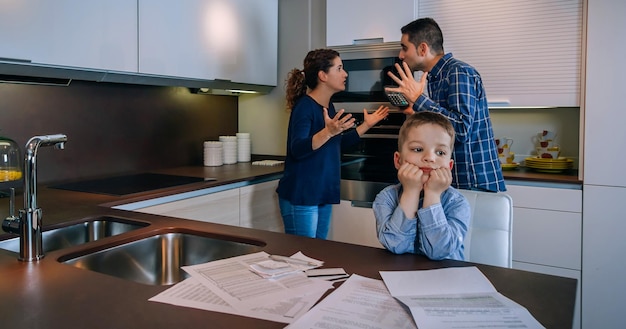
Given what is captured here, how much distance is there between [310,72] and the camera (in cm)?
242

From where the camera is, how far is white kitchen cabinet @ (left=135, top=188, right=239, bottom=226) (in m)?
2.18

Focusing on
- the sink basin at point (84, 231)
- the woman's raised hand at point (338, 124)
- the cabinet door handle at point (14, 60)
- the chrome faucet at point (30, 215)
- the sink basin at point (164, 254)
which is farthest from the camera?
the woman's raised hand at point (338, 124)

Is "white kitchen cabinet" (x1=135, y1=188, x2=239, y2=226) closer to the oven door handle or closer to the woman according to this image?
the woman

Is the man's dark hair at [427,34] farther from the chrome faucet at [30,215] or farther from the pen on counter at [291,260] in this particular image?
the chrome faucet at [30,215]

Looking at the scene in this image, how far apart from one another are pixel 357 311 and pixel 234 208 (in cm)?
185

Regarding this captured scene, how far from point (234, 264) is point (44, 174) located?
1.65 meters

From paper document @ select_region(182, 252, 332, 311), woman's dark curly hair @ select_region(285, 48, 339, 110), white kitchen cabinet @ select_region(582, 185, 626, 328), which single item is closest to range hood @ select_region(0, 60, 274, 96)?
woman's dark curly hair @ select_region(285, 48, 339, 110)

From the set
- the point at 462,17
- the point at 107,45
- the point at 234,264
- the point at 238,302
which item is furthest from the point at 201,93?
the point at 238,302

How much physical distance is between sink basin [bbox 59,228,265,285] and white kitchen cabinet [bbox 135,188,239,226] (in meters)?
0.69

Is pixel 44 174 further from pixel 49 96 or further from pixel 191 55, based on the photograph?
pixel 191 55

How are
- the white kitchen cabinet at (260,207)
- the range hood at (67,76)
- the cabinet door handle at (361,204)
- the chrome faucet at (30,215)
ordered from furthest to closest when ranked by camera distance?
the cabinet door handle at (361,204) → the white kitchen cabinet at (260,207) → the range hood at (67,76) → the chrome faucet at (30,215)

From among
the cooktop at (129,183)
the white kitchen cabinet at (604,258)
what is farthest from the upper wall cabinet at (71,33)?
the white kitchen cabinet at (604,258)

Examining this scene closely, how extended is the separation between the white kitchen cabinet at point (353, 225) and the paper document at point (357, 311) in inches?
79.0

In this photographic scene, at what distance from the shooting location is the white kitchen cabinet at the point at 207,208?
2.18m
